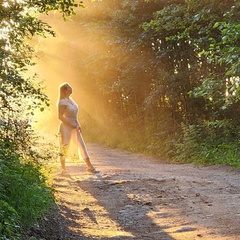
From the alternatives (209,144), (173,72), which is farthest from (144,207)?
(173,72)

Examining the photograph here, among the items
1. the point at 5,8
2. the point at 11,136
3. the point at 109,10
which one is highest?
the point at 109,10

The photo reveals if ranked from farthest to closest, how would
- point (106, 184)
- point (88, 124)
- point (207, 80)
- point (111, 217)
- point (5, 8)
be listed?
point (88, 124)
point (207, 80)
point (106, 184)
point (111, 217)
point (5, 8)

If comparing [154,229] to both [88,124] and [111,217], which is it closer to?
[111,217]

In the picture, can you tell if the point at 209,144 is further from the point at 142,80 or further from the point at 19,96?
the point at 19,96

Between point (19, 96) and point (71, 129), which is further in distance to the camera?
point (71, 129)

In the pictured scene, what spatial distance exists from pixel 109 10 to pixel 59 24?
5.76m

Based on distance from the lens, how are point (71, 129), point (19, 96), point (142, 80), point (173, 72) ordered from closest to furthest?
point (19, 96) → point (71, 129) → point (173, 72) → point (142, 80)

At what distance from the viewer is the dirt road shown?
5992mm

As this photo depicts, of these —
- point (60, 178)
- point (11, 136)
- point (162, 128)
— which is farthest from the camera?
point (162, 128)

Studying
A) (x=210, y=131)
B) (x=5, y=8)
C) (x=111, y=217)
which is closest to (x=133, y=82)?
(x=210, y=131)

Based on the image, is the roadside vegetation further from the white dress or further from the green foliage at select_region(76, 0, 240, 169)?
the white dress

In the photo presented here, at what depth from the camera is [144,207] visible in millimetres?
7629

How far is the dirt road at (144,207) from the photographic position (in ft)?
19.7

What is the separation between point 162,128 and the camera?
18875 millimetres
